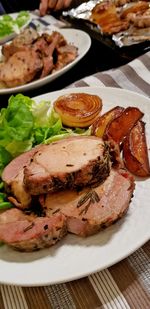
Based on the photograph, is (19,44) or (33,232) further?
(19,44)

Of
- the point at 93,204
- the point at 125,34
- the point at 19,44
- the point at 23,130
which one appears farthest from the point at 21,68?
the point at 93,204

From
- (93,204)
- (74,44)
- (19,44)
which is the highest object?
(93,204)

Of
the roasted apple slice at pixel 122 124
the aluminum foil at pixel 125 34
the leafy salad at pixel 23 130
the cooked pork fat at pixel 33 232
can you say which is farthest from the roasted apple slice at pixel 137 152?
the aluminum foil at pixel 125 34

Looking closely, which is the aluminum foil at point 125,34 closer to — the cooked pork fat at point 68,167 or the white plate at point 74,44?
the white plate at point 74,44

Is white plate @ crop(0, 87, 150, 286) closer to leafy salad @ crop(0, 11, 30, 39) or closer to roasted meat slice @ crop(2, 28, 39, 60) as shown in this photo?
roasted meat slice @ crop(2, 28, 39, 60)

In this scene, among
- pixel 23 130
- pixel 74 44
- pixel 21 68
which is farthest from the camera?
pixel 74 44

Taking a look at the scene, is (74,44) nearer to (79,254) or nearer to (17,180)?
(17,180)

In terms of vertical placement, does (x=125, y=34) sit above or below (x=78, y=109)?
below
